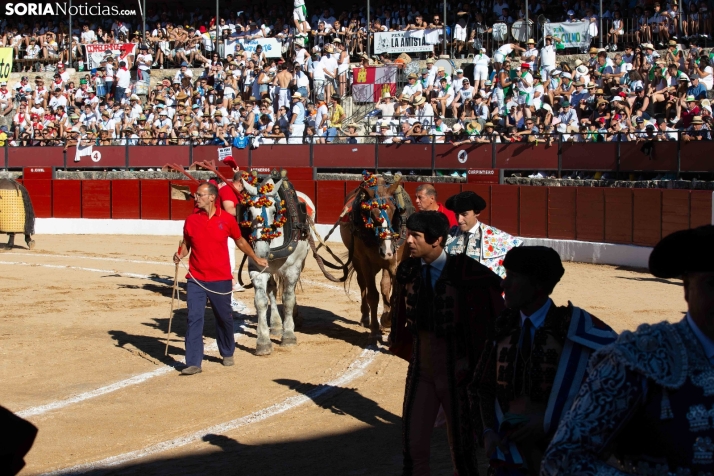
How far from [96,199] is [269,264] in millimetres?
14893

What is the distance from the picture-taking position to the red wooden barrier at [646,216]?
15.7 m

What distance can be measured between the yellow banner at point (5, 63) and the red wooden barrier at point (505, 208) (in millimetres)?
17885

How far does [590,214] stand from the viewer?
55.4 ft

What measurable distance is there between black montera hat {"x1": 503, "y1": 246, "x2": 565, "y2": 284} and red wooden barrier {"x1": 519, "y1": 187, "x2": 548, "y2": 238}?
47.9ft

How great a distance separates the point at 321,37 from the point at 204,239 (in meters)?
19.5

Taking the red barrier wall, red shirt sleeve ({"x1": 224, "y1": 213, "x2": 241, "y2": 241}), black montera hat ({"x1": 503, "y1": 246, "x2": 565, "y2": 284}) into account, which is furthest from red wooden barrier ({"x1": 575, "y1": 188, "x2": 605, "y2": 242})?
black montera hat ({"x1": 503, "y1": 246, "x2": 565, "y2": 284})

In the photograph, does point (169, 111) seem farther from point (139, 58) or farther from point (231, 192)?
point (231, 192)

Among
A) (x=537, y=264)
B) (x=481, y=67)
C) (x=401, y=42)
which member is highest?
(x=401, y=42)

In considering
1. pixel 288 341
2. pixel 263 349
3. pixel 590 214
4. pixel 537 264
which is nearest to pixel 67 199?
pixel 590 214

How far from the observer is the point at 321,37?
2692 cm

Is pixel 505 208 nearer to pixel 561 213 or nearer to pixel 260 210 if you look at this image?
pixel 561 213

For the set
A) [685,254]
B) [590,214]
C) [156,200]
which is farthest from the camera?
[156,200]

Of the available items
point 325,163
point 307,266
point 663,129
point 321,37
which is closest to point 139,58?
point 321,37

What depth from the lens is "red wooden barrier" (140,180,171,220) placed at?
23219 millimetres
